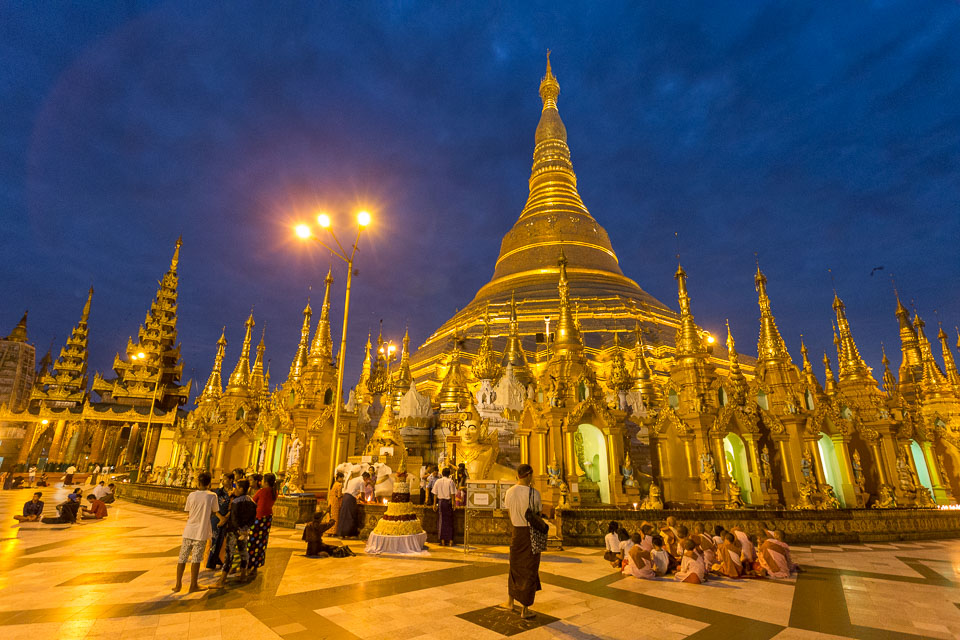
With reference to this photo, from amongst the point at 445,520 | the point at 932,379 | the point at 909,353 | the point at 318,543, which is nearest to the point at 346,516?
the point at 445,520

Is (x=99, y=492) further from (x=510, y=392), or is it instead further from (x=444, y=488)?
(x=510, y=392)

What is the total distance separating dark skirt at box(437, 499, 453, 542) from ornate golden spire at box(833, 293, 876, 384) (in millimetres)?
21544

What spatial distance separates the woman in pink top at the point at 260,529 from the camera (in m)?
7.12

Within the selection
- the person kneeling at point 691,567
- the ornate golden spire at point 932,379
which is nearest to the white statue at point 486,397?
the person kneeling at point 691,567

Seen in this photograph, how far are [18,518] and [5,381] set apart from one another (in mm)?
60637

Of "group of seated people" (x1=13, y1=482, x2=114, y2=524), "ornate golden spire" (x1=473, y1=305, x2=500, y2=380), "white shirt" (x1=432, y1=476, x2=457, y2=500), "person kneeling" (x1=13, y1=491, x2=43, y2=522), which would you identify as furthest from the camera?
"ornate golden spire" (x1=473, y1=305, x2=500, y2=380)

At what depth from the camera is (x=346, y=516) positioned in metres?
11.2

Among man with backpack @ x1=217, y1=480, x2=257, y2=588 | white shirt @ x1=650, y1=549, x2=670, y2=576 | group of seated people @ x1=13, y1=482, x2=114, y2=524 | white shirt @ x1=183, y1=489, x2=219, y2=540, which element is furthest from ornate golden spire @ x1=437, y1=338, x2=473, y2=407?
white shirt @ x1=183, y1=489, x2=219, y2=540

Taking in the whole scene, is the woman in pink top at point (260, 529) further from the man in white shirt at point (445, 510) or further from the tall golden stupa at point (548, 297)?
the tall golden stupa at point (548, 297)

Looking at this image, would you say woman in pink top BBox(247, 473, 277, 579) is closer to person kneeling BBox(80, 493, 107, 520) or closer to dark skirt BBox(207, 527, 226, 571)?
dark skirt BBox(207, 527, 226, 571)

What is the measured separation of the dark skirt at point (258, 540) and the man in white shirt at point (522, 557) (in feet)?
13.3

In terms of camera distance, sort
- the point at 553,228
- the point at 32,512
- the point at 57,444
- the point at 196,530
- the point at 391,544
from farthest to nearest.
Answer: the point at 553,228 < the point at 57,444 < the point at 32,512 < the point at 391,544 < the point at 196,530

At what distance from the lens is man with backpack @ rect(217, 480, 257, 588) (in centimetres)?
692

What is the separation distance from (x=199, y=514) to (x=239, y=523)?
779 millimetres
